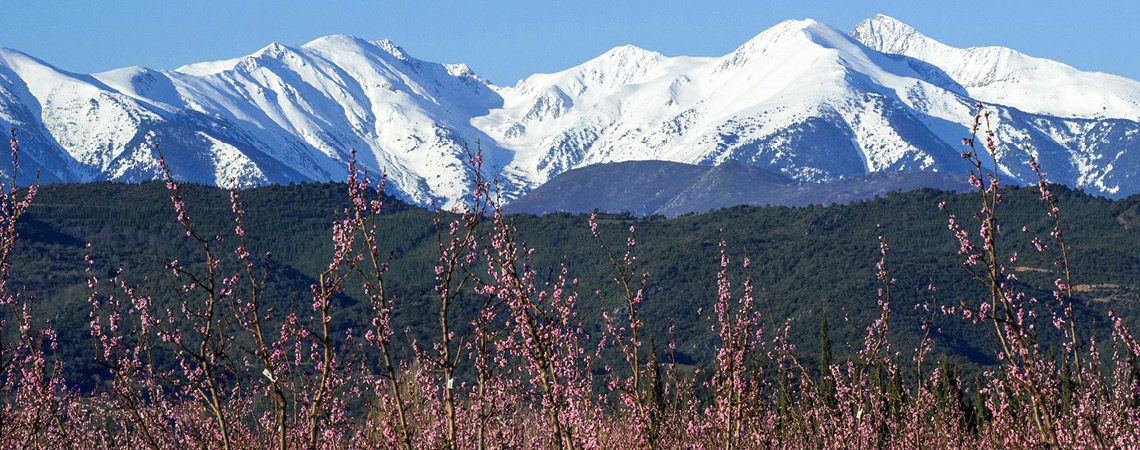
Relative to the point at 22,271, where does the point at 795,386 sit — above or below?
below

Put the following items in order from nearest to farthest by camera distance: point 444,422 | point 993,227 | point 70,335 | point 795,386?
point 993,227, point 444,422, point 795,386, point 70,335

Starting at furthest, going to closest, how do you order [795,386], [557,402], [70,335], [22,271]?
[22,271] < [70,335] < [795,386] < [557,402]

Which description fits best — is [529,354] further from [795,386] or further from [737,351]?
[795,386]

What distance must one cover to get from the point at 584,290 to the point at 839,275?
33366mm

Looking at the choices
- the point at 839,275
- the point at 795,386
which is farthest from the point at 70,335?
the point at 839,275

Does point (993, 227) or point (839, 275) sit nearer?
point (993, 227)

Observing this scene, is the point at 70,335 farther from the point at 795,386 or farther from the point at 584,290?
the point at 584,290

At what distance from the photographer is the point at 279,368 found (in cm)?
1274

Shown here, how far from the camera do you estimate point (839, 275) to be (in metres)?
175

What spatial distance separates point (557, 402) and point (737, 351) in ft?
7.95

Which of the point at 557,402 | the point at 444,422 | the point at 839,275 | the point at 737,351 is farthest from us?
the point at 839,275

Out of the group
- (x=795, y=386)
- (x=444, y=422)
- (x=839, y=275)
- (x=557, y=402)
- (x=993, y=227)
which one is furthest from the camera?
(x=839, y=275)

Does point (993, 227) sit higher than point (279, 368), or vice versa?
point (993, 227)

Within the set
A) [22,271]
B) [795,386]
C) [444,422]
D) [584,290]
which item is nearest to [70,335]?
[22,271]
